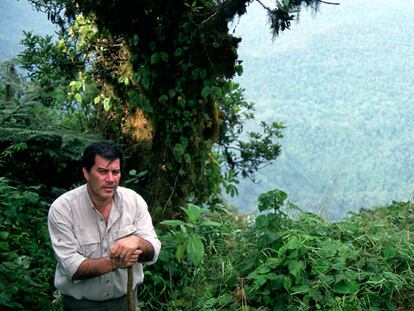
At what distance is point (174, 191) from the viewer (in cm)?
629

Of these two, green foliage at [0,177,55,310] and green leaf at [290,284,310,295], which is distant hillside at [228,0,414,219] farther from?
green leaf at [290,284,310,295]

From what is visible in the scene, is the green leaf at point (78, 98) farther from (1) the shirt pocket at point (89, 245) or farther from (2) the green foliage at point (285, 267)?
(1) the shirt pocket at point (89, 245)

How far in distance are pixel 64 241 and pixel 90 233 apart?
0.49ft

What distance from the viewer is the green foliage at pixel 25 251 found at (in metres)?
3.76

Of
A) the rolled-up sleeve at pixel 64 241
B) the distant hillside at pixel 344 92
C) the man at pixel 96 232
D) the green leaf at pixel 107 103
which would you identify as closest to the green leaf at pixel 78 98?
the green leaf at pixel 107 103

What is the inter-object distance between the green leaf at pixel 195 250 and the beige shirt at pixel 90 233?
0.74 m

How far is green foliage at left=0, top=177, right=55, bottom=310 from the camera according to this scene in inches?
148

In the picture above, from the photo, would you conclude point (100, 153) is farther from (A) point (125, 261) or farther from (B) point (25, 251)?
(B) point (25, 251)

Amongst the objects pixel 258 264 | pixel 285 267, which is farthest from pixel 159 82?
pixel 285 267

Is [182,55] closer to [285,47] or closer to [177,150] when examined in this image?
[177,150]

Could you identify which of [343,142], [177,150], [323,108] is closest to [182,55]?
[177,150]

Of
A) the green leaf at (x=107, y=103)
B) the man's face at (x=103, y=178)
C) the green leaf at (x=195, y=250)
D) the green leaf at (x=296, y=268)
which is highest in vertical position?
the green leaf at (x=107, y=103)

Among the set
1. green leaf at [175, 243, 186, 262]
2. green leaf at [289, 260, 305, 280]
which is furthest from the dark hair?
green leaf at [289, 260, 305, 280]

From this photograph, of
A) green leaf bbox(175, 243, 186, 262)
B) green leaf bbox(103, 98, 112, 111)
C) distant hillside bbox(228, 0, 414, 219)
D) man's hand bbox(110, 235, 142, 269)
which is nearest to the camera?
man's hand bbox(110, 235, 142, 269)
